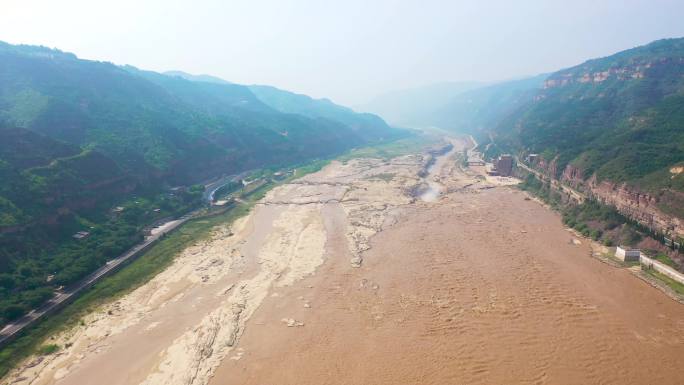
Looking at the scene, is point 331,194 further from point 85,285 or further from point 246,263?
point 85,285

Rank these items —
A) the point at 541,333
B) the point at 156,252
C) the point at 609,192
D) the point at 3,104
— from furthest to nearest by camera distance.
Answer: the point at 3,104, the point at 609,192, the point at 156,252, the point at 541,333

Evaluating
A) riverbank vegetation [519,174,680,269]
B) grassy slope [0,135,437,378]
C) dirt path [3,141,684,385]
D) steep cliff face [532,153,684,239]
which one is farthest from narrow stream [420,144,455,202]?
grassy slope [0,135,437,378]

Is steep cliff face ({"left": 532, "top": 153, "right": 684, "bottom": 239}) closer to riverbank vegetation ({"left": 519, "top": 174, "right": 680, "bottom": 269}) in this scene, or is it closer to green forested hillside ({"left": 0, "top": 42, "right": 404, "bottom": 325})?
riverbank vegetation ({"left": 519, "top": 174, "right": 680, "bottom": 269})

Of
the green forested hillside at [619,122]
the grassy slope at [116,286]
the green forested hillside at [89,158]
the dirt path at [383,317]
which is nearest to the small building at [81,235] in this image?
the green forested hillside at [89,158]

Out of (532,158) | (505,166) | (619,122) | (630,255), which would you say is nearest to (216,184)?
(505,166)

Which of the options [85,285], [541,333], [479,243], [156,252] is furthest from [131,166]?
[541,333]

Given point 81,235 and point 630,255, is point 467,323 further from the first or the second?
point 81,235
